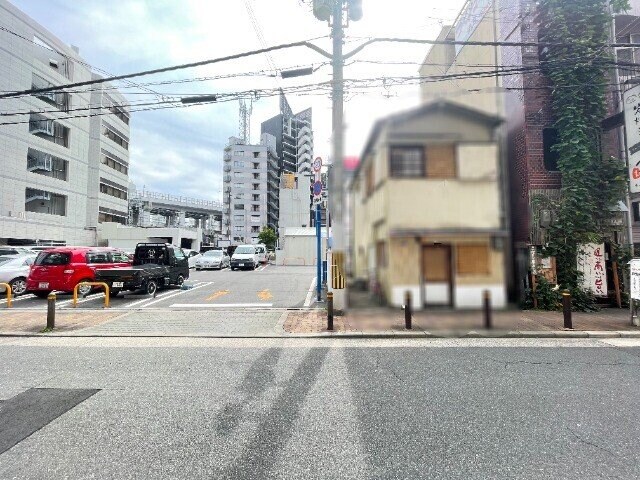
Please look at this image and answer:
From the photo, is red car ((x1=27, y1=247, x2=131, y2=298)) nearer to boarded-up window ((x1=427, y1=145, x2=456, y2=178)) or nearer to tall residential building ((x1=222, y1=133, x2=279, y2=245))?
boarded-up window ((x1=427, y1=145, x2=456, y2=178))

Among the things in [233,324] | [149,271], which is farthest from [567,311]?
[149,271]

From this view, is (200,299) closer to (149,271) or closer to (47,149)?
(149,271)

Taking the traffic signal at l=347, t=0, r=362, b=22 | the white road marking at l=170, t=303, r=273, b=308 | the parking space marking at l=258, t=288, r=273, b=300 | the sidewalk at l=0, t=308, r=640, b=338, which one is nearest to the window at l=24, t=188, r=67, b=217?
the sidewalk at l=0, t=308, r=640, b=338

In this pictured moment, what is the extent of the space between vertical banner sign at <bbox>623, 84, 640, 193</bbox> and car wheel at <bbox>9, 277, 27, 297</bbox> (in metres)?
18.0

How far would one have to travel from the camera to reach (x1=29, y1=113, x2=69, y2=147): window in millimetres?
31625

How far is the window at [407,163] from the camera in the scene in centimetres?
74

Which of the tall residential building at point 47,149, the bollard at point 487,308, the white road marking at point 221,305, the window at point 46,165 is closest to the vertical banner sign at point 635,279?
the white road marking at point 221,305

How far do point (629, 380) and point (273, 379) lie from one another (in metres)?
5.05

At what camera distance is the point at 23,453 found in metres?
3.24

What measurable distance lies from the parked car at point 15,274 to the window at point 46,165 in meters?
24.4

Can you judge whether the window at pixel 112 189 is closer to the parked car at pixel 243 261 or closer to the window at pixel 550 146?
the parked car at pixel 243 261

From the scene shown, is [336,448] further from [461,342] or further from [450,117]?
[461,342]

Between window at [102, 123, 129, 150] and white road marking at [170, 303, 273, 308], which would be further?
window at [102, 123, 129, 150]

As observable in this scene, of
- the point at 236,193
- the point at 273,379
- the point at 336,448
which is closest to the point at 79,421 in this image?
the point at 273,379
